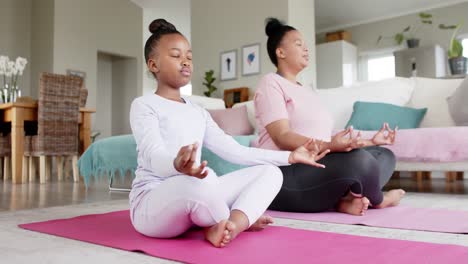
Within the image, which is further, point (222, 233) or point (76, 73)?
point (76, 73)

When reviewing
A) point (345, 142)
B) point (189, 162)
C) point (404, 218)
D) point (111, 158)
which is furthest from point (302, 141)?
point (111, 158)

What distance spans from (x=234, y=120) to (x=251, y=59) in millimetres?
2267

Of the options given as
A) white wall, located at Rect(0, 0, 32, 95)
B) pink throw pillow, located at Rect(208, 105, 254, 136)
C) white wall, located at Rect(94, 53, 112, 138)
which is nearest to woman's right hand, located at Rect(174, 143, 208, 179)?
pink throw pillow, located at Rect(208, 105, 254, 136)

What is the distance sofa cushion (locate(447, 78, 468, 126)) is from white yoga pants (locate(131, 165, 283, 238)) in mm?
2082

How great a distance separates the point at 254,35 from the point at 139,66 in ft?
11.1

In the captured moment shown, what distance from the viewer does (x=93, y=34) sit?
759 cm

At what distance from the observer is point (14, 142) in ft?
13.6

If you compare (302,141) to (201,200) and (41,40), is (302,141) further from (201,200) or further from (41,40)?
(41,40)

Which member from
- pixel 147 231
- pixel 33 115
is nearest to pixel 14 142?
pixel 33 115

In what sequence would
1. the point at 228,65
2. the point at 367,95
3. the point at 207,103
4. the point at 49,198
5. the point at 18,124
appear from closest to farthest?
the point at 49,198, the point at 367,95, the point at 207,103, the point at 18,124, the point at 228,65

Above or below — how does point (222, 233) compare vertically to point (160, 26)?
below

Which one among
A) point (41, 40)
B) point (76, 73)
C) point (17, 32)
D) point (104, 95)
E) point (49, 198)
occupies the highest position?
point (17, 32)

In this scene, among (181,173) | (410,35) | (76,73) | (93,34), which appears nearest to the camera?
(181,173)

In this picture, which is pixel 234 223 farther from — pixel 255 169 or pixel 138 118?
pixel 138 118
